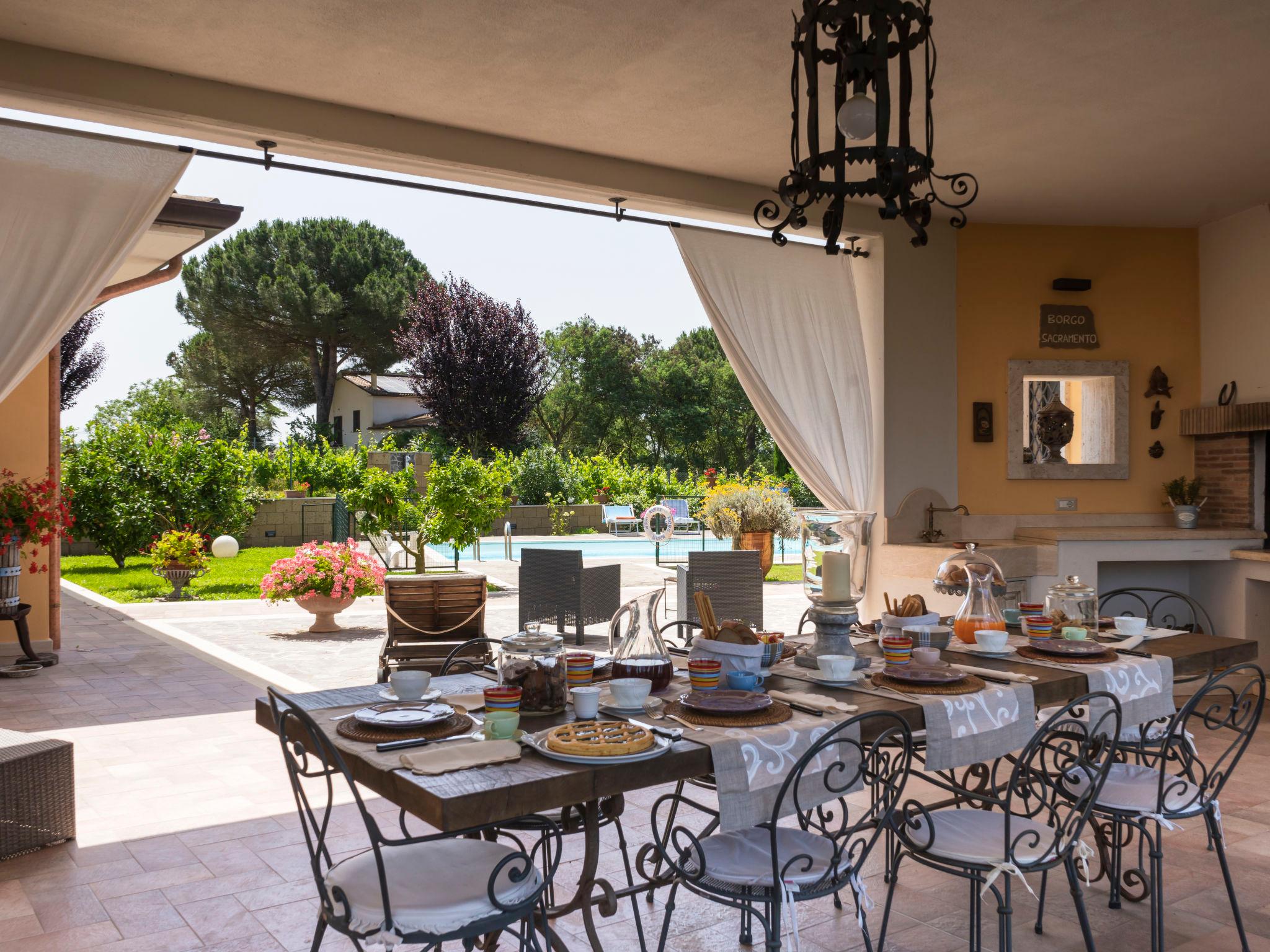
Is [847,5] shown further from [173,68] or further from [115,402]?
[115,402]

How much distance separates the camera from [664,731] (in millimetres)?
2025

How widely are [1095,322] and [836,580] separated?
4.60 metres

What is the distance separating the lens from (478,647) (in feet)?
18.9

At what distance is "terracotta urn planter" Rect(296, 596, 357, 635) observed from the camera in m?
7.79

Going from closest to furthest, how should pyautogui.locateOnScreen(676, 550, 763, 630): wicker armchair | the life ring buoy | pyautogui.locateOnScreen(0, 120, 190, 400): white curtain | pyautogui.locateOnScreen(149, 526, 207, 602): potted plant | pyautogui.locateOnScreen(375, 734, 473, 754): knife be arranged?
pyautogui.locateOnScreen(375, 734, 473, 754): knife → pyautogui.locateOnScreen(0, 120, 190, 400): white curtain → pyautogui.locateOnScreen(676, 550, 763, 630): wicker armchair → pyautogui.locateOnScreen(149, 526, 207, 602): potted plant → the life ring buoy

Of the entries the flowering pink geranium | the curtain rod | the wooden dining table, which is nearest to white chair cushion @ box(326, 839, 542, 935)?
the wooden dining table

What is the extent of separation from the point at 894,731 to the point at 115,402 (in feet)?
96.7

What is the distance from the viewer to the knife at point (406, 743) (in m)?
1.94

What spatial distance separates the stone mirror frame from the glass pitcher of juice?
11.6 ft

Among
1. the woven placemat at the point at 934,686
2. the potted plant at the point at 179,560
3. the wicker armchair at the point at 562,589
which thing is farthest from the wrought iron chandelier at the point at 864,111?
the potted plant at the point at 179,560

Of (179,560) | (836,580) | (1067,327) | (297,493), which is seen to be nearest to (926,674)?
(836,580)

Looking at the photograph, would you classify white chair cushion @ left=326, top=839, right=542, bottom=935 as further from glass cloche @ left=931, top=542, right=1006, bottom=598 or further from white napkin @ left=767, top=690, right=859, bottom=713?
glass cloche @ left=931, top=542, right=1006, bottom=598

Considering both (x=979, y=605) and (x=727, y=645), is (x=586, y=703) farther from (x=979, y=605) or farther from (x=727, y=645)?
(x=979, y=605)

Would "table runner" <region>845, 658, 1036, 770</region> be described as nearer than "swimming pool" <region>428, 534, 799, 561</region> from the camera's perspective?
Yes
